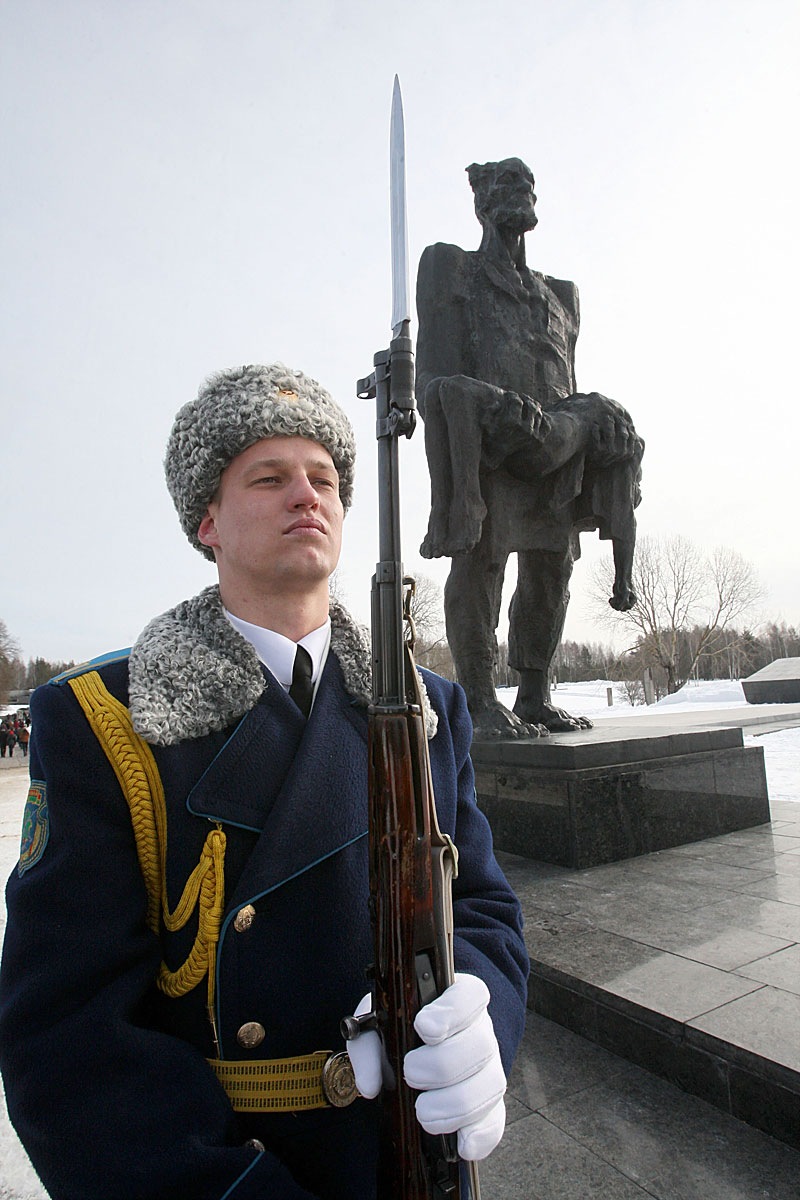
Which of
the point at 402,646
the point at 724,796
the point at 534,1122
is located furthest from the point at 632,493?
the point at 402,646

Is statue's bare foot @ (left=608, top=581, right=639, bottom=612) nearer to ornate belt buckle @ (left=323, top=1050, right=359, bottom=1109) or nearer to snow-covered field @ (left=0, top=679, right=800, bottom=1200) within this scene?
snow-covered field @ (left=0, top=679, right=800, bottom=1200)

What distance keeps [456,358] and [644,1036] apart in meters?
4.54

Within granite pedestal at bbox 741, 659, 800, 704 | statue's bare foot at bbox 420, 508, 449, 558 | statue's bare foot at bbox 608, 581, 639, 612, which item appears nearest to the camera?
statue's bare foot at bbox 420, 508, 449, 558

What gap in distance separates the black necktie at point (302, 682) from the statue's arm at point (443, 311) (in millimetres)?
4308

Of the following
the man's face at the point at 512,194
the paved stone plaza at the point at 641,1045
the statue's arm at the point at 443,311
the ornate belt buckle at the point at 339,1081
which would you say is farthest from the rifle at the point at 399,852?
the man's face at the point at 512,194

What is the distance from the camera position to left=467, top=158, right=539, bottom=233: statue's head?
5531mm

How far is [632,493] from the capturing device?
5707mm

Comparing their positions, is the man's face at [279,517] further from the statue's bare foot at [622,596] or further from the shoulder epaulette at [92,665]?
the statue's bare foot at [622,596]

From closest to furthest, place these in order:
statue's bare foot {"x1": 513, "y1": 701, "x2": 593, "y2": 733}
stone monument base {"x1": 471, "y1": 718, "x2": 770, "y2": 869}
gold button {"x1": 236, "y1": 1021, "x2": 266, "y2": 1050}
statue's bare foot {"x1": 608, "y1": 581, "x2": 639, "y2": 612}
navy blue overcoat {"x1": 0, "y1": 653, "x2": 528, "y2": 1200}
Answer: navy blue overcoat {"x1": 0, "y1": 653, "x2": 528, "y2": 1200} < gold button {"x1": 236, "y1": 1021, "x2": 266, "y2": 1050} < stone monument base {"x1": 471, "y1": 718, "x2": 770, "y2": 869} < statue's bare foot {"x1": 513, "y1": 701, "x2": 593, "y2": 733} < statue's bare foot {"x1": 608, "y1": 581, "x2": 639, "y2": 612}

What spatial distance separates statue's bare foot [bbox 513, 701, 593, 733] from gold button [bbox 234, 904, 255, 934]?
459 centimetres

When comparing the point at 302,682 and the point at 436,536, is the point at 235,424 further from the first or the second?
the point at 436,536

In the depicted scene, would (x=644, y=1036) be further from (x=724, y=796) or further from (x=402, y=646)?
(x=724, y=796)

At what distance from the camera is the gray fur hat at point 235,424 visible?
1479 millimetres

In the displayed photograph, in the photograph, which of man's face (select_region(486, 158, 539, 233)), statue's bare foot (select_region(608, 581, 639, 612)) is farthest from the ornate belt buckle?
man's face (select_region(486, 158, 539, 233))
